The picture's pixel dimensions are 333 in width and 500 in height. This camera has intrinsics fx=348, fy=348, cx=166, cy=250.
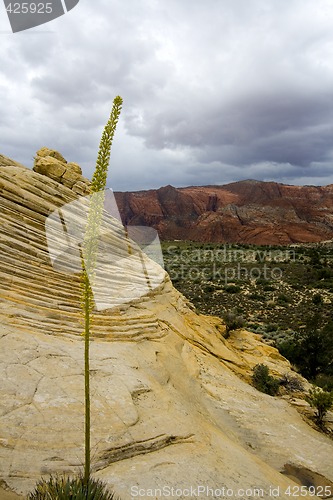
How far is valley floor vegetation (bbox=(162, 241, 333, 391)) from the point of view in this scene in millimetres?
21312

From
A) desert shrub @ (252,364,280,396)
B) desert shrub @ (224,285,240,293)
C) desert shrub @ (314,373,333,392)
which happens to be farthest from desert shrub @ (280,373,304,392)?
desert shrub @ (224,285,240,293)

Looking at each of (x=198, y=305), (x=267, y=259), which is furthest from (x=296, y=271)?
(x=198, y=305)

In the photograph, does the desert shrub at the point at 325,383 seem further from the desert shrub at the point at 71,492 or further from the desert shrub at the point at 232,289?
the desert shrub at the point at 232,289

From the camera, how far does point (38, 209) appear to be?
1227 cm

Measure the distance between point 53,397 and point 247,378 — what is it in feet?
34.2

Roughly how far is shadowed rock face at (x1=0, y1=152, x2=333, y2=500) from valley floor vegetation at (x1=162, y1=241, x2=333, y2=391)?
5.90 meters

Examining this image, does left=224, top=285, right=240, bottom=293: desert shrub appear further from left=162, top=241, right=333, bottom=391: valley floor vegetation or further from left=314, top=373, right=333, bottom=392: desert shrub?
left=314, top=373, right=333, bottom=392: desert shrub

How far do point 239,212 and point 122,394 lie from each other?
13369 centimetres

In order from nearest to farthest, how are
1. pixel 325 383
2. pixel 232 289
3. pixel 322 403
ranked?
1. pixel 322 403
2. pixel 325 383
3. pixel 232 289

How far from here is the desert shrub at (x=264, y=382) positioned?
14.7 metres

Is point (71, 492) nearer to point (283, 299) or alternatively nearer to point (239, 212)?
point (283, 299)

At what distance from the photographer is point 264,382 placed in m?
15.0

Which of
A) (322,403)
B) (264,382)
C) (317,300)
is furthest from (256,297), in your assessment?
(322,403)

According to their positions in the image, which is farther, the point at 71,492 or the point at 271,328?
the point at 271,328
